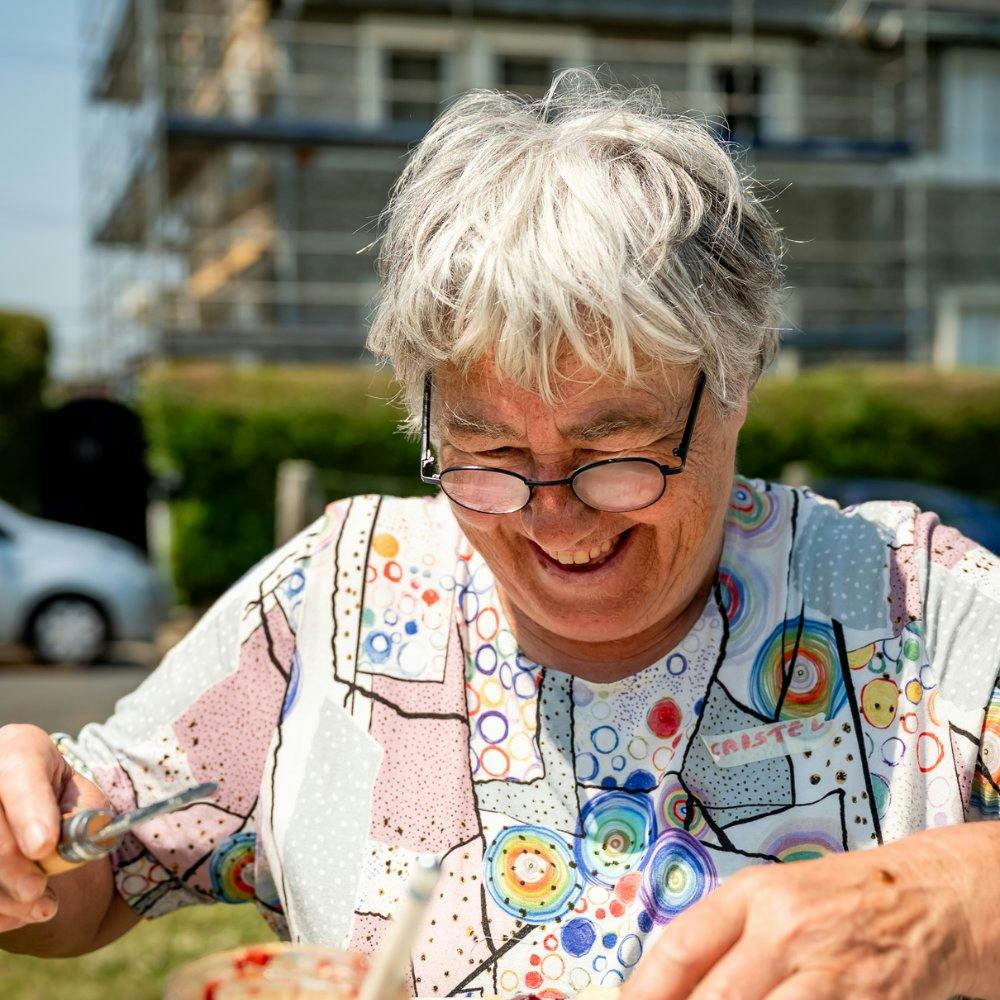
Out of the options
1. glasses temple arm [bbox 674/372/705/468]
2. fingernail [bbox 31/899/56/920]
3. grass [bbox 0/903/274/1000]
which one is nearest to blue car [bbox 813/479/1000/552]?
grass [bbox 0/903/274/1000]

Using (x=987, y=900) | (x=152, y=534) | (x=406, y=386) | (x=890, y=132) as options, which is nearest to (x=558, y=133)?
(x=406, y=386)

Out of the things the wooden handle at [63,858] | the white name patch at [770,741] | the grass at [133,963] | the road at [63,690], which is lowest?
the road at [63,690]

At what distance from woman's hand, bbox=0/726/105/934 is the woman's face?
0.56 m

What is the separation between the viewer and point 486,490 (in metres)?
1.58

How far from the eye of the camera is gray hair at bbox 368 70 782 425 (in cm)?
147

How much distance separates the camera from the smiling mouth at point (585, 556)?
62.7 inches

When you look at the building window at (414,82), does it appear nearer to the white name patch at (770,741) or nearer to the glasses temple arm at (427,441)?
the glasses temple arm at (427,441)

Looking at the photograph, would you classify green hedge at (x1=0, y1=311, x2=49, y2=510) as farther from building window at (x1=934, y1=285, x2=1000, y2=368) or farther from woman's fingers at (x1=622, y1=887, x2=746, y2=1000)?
woman's fingers at (x1=622, y1=887, x2=746, y2=1000)

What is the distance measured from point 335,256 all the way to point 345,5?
10.4 feet

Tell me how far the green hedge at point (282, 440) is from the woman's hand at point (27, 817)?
33.6 ft

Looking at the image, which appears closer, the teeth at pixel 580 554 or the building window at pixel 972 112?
the teeth at pixel 580 554

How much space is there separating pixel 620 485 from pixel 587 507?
52mm

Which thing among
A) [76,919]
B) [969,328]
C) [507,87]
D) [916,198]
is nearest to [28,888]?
[76,919]

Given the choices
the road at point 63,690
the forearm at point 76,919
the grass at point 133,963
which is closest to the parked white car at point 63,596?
the road at point 63,690
